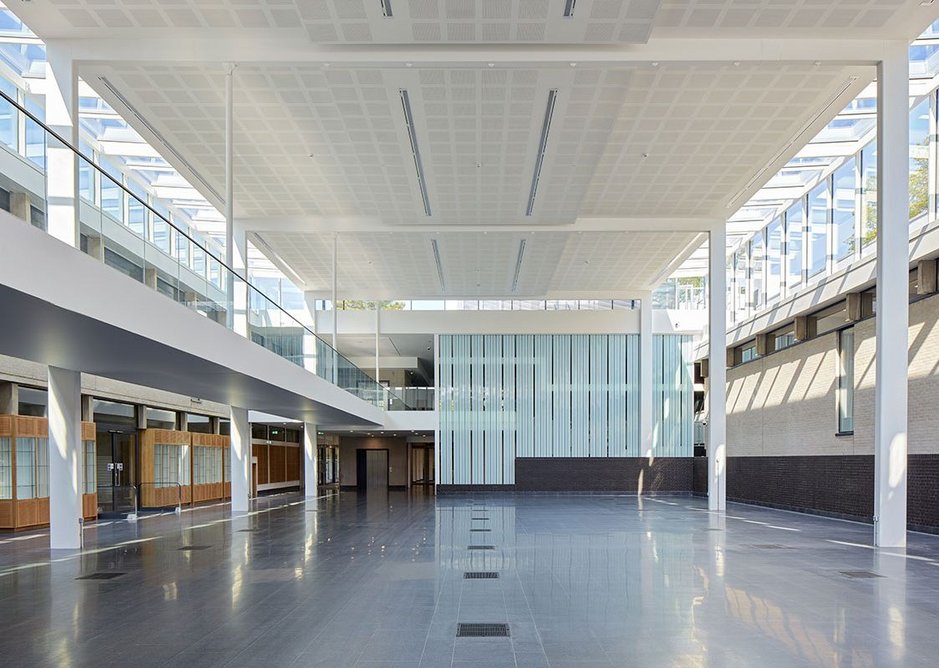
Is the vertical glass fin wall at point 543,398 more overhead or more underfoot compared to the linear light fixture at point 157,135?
more underfoot

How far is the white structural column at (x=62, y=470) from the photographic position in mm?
13391

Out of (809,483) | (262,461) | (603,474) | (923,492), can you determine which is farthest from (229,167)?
(262,461)

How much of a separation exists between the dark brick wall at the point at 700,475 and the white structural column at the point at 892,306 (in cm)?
1787

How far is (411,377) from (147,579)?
118 feet

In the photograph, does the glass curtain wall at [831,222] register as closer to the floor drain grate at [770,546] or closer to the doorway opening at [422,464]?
the floor drain grate at [770,546]

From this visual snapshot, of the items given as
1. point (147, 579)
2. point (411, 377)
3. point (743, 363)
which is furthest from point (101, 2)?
point (411, 377)

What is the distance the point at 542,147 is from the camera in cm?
1572

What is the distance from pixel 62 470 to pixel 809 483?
50.8 feet

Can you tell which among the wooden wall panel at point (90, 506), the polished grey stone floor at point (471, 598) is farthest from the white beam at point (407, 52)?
the wooden wall panel at point (90, 506)

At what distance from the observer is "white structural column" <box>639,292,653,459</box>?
108 ft

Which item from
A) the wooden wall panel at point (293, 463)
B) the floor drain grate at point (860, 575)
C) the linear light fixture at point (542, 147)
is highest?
the linear light fixture at point (542, 147)

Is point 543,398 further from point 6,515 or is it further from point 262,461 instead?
point 6,515

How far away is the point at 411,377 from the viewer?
1806 inches

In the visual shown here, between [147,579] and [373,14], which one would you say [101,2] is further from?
[147,579]
